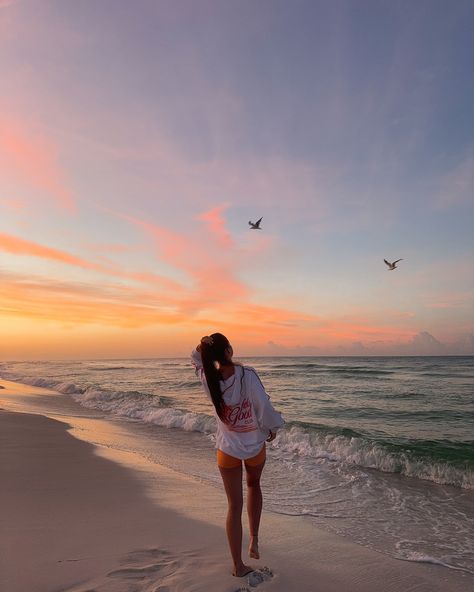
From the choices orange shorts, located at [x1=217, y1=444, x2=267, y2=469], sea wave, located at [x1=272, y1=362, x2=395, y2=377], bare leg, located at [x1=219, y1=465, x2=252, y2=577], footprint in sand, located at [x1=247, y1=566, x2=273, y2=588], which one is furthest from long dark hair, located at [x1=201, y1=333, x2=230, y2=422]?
sea wave, located at [x1=272, y1=362, x2=395, y2=377]

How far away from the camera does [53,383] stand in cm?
3172

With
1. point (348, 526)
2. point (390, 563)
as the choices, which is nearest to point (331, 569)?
point (390, 563)

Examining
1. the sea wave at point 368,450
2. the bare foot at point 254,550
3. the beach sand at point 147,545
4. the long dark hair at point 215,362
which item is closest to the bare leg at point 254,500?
the bare foot at point 254,550

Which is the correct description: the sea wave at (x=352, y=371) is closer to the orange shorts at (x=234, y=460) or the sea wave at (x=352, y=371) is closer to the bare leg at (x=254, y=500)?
the bare leg at (x=254, y=500)

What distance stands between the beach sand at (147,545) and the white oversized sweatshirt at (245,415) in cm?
119

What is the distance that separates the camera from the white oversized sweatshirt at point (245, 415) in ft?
12.1

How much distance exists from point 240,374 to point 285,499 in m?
4.19

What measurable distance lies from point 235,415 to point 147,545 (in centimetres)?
201

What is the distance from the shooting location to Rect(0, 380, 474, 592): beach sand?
3.68 m

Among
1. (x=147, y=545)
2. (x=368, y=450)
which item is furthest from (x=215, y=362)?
(x=368, y=450)

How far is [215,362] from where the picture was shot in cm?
370

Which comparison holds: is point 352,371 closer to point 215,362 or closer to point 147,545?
point 147,545

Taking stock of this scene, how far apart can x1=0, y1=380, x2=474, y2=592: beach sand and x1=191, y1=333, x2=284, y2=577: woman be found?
27.1 inches

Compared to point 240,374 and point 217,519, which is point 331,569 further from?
point 240,374
